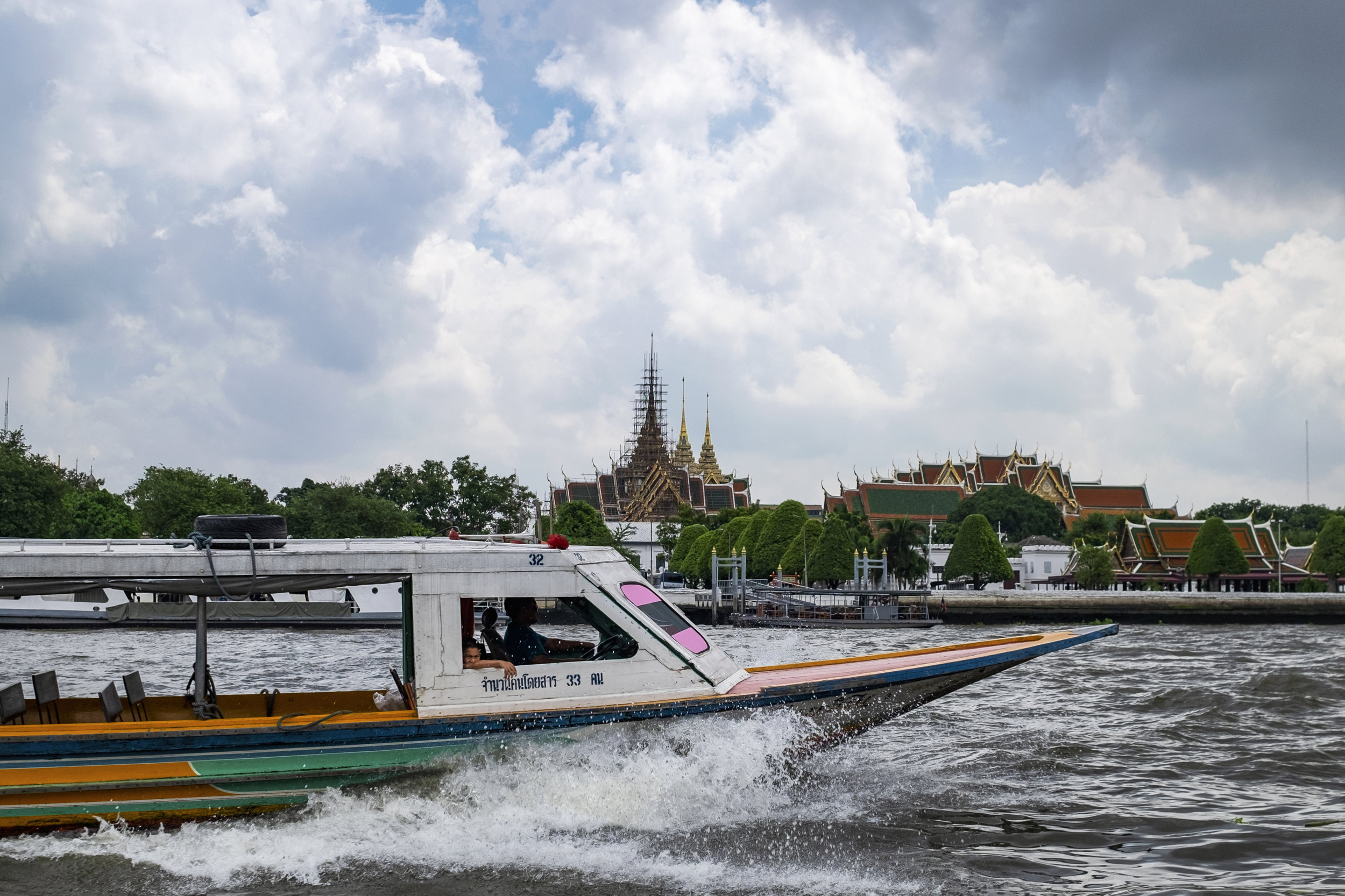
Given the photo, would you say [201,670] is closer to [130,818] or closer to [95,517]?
[130,818]

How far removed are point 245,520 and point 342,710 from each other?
1.62 meters

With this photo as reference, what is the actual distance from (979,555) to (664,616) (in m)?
52.4

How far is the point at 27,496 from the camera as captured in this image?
4619cm

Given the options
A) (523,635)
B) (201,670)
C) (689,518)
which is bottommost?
(201,670)

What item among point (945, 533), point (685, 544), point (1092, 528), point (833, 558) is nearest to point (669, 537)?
point (685, 544)

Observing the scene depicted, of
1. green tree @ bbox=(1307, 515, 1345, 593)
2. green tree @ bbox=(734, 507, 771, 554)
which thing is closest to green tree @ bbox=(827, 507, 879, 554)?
green tree @ bbox=(734, 507, 771, 554)

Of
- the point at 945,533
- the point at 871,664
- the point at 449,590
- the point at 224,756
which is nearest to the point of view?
the point at 224,756

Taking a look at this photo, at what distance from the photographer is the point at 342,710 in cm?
891

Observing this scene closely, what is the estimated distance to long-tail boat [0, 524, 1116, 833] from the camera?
7805 millimetres

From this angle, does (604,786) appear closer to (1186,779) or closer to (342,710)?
(342,710)

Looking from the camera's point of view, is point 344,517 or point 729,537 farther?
point 729,537

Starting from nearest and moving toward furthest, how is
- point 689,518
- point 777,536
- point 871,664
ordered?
point 871,664 → point 777,536 → point 689,518

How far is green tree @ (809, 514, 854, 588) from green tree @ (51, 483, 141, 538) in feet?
106

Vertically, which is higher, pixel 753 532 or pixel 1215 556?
pixel 753 532
